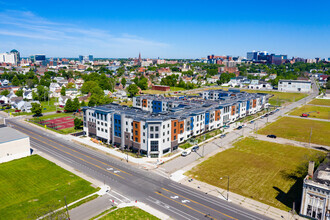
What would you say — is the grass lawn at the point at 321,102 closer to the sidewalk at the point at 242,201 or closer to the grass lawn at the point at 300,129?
the grass lawn at the point at 300,129

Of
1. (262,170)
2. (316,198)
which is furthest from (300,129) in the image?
(316,198)

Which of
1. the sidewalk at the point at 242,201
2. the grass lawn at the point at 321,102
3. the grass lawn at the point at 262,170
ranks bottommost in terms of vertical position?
the sidewalk at the point at 242,201

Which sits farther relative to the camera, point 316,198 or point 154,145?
point 154,145

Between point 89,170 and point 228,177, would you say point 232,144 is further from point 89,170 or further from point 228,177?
point 89,170

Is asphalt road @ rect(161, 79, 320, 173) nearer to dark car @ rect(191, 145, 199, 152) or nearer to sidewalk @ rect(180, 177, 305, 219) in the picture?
dark car @ rect(191, 145, 199, 152)

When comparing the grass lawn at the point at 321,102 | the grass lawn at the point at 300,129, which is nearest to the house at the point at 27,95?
the grass lawn at the point at 300,129

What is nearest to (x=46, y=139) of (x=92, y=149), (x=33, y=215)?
(x=92, y=149)

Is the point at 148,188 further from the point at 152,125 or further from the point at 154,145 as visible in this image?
the point at 152,125
